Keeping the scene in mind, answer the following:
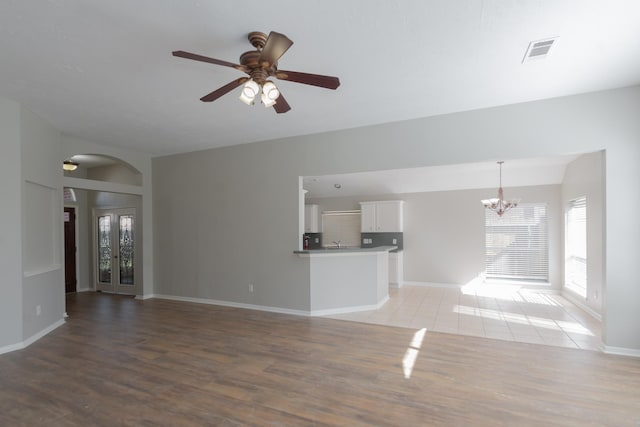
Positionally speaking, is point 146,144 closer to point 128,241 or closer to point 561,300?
point 128,241

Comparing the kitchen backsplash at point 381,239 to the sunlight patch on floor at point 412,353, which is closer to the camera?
the sunlight patch on floor at point 412,353

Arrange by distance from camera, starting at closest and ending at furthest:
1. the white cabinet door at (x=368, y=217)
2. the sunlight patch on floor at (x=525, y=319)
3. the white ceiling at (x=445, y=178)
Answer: the sunlight patch on floor at (x=525, y=319), the white ceiling at (x=445, y=178), the white cabinet door at (x=368, y=217)

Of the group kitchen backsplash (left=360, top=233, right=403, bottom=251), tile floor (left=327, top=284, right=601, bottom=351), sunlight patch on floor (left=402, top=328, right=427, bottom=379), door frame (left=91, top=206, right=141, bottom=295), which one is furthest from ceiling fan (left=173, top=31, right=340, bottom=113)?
kitchen backsplash (left=360, top=233, right=403, bottom=251)

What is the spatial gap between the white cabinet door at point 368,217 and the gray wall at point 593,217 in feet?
12.8

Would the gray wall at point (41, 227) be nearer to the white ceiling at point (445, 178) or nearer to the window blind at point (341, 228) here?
the white ceiling at point (445, 178)

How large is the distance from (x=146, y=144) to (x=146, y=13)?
377cm

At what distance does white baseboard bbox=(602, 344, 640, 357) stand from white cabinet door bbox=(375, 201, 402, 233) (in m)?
4.42

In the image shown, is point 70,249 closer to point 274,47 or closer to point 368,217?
point 368,217

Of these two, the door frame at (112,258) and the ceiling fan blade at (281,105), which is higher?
the ceiling fan blade at (281,105)

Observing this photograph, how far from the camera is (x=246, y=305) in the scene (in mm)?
5348

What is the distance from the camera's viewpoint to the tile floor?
391 centimetres

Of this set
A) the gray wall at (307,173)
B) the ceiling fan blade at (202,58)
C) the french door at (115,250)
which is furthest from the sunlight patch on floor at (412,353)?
the french door at (115,250)

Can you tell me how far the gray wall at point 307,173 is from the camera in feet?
10.9

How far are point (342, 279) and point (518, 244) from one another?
431 cm
